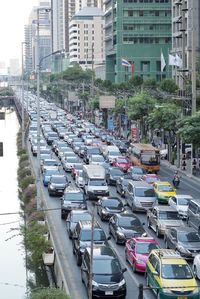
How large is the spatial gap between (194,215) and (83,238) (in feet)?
24.6

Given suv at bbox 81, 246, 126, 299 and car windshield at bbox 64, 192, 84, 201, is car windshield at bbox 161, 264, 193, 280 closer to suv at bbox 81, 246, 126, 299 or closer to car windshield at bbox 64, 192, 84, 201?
suv at bbox 81, 246, 126, 299

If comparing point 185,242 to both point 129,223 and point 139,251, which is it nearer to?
point 139,251

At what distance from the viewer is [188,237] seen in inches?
1195

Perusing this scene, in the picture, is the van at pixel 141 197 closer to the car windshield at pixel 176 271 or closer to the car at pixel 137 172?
the car at pixel 137 172

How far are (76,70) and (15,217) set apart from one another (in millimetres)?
130400

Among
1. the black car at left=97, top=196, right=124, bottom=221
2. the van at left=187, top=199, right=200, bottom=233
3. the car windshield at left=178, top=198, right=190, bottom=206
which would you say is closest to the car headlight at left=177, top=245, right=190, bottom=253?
the van at left=187, top=199, right=200, bottom=233

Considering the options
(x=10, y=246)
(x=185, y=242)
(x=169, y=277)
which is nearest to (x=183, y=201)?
(x=185, y=242)

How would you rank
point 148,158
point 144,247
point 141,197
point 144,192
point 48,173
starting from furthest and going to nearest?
point 148,158 → point 48,173 → point 144,192 → point 141,197 → point 144,247

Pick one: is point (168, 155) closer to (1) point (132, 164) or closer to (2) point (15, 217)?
(1) point (132, 164)

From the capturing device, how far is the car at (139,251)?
28.1 metres

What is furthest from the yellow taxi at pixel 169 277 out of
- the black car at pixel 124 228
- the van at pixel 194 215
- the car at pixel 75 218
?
the van at pixel 194 215

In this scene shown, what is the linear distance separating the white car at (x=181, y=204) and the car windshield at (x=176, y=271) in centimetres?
1349

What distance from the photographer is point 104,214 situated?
38375mm

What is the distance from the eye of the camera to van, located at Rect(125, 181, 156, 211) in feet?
135
